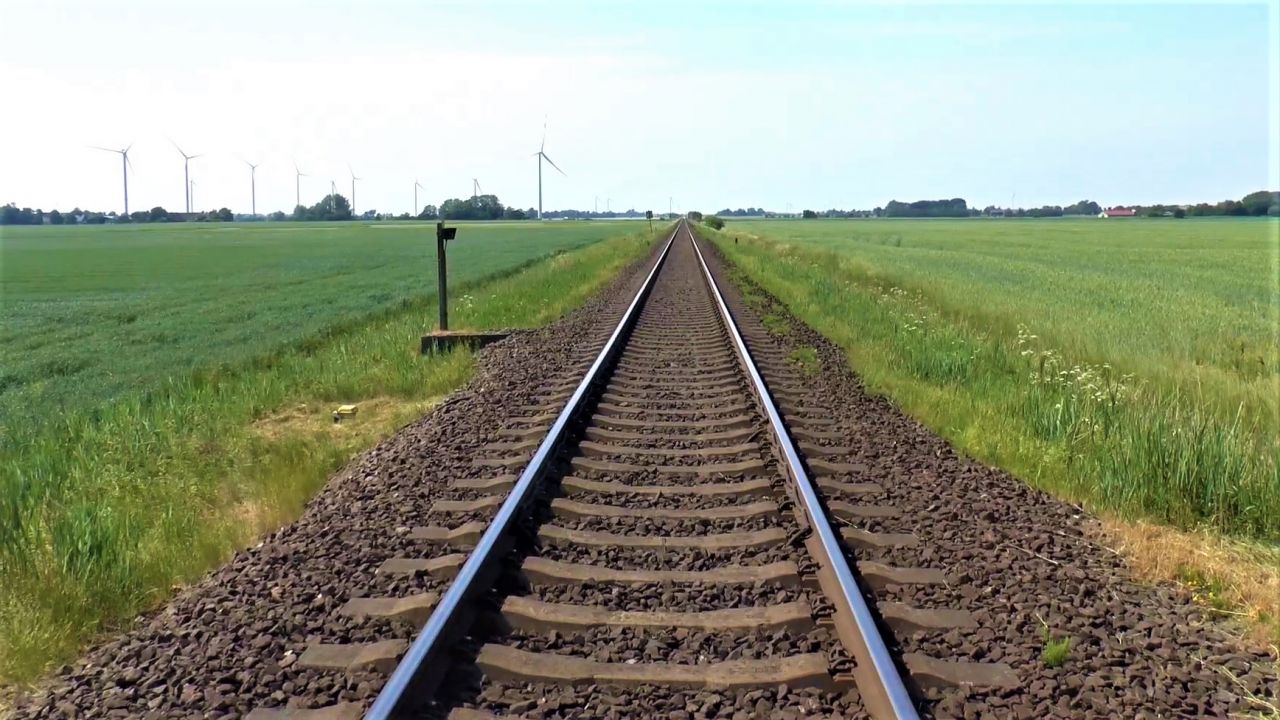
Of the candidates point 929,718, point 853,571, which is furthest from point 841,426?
point 929,718

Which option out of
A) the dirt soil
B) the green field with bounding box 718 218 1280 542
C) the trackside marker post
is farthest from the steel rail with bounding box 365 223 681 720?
the trackside marker post

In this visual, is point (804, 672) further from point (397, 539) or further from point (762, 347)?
point (762, 347)

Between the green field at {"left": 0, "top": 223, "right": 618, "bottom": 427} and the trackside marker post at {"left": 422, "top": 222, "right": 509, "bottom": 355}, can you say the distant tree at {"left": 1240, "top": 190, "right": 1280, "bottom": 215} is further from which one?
the trackside marker post at {"left": 422, "top": 222, "right": 509, "bottom": 355}

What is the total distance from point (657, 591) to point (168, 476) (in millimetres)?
4090

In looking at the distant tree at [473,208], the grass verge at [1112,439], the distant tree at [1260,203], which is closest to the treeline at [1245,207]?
the distant tree at [1260,203]

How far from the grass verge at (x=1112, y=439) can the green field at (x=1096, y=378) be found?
0.6 inches

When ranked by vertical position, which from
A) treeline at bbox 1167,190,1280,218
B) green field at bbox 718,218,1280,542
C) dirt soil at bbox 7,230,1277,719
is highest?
treeline at bbox 1167,190,1280,218

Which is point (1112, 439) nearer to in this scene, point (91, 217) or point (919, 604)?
point (919, 604)

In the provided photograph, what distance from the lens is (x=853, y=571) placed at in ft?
14.5

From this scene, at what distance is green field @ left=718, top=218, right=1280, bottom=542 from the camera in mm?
5633

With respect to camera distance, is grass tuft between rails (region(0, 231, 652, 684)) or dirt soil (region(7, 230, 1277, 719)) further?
grass tuft between rails (region(0, 231, 652, 684))

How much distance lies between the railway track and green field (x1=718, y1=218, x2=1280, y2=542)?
1544mm

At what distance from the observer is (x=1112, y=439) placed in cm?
659

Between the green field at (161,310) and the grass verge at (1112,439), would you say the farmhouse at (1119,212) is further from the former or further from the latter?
the grass verge at (1112,439)
